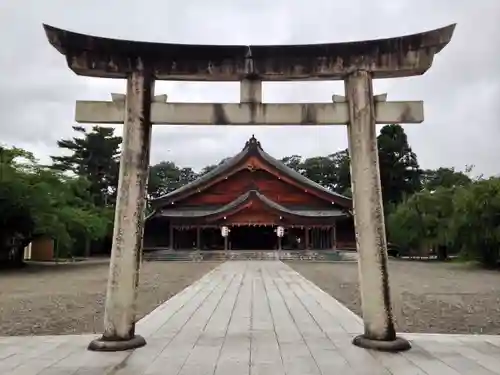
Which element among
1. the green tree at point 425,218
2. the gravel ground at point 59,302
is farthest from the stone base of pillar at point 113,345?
the green tree at point 425,218

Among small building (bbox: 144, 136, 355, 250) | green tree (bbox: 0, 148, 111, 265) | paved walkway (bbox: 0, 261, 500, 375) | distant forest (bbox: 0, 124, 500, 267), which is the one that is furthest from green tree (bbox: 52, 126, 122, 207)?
paved walkway (bbox: 0, 261, 500, 375)

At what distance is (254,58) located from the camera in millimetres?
6332

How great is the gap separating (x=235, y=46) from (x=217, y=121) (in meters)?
0.99

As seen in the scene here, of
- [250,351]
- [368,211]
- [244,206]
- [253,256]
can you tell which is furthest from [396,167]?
[250,351]

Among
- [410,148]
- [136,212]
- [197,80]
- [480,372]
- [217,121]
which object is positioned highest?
[410,148]

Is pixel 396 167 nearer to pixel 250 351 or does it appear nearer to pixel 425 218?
pixel 425 218

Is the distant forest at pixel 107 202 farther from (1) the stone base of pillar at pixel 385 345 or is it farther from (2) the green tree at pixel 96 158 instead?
(1) the stone base of pillar at pixel 385 345

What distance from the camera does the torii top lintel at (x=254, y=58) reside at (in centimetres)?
618

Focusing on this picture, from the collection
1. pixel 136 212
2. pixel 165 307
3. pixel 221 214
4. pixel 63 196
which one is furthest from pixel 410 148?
pixel 136 212

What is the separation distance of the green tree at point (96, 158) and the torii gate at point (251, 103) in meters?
43.7

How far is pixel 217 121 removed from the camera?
20.6ft

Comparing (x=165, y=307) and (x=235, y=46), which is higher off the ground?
(x=235, y=46)

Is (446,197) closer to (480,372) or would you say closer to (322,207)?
(322,207)

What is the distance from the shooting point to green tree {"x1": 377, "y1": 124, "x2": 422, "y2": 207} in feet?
155
